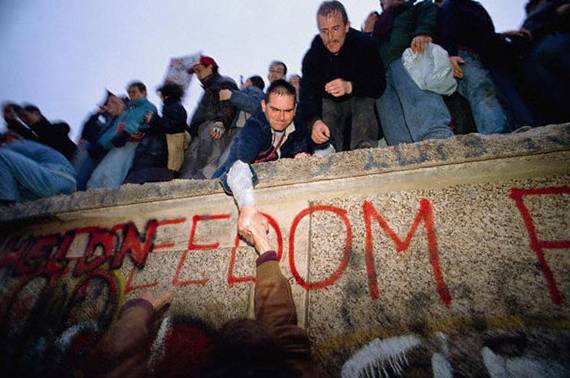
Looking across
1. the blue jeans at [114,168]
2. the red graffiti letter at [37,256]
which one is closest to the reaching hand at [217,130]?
the blue jeans at [114,168]

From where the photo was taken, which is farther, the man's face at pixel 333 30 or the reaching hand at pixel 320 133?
Result: the man's face at pixel 333 30

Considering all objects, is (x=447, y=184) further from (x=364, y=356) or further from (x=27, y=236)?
(x=27, y=236)

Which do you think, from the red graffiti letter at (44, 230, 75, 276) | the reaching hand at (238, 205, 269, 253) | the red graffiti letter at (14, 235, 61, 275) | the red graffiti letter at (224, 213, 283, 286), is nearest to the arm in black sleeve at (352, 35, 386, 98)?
the red graffiti letter at (224, 213, 283, 286)

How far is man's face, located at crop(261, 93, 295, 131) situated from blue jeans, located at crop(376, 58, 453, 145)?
0.76 meters

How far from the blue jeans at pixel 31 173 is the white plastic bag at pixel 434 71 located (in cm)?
334

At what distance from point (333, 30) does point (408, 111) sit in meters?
0.89

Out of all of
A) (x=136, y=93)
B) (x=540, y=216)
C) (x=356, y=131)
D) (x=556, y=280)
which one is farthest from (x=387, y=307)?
(x=136, y=93)

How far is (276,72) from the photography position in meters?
3.97

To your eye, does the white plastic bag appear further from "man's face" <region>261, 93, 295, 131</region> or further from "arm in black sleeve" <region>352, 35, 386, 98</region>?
"man's face" <region>261, 93, 295, 131</region>

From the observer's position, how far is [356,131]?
2555 millimetres

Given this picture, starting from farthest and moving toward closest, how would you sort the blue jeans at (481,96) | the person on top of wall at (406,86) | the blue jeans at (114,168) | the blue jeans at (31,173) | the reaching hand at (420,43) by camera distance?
the blue jeans at (114,168)
the blue jeans at (31,173)
the reaching hand at (420,43)
the person on top of wall at (406,86)
the blue jeans at (481,96)

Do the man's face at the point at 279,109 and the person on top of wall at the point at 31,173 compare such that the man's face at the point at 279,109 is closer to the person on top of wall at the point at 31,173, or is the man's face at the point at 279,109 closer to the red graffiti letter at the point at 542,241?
the red graffiti letter at the point at 542,241

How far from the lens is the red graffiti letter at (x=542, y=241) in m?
1.55

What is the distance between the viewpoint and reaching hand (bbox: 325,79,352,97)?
8.07ft
